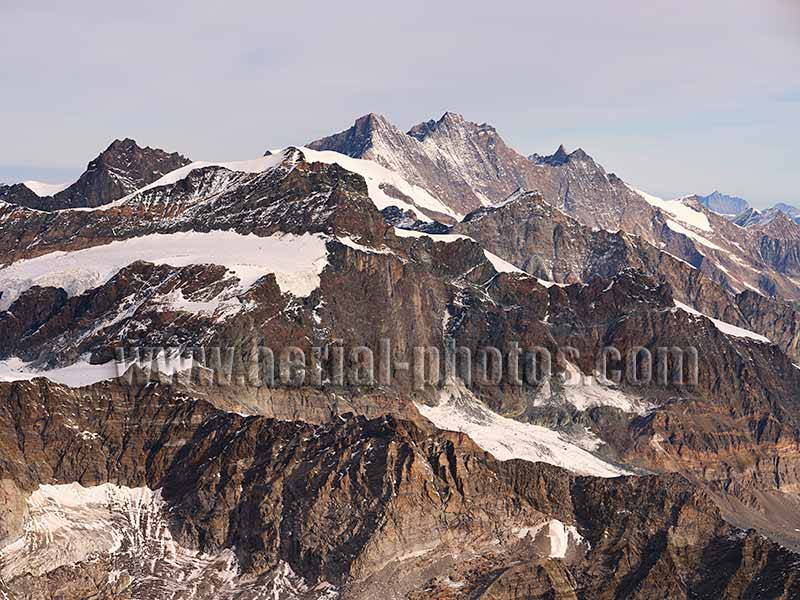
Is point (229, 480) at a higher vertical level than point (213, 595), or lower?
higher

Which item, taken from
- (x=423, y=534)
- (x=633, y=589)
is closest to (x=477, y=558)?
(x=423, y=534)

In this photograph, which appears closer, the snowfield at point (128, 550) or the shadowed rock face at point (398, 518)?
the shadowed rock face at point (398, 518)

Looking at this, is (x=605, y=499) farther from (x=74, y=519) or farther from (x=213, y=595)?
(x=74, y=519)

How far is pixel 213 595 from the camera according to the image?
174m

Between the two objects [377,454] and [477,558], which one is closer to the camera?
[477,558]

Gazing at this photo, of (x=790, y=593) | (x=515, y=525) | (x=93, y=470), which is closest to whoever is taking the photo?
(x=790, y=593)

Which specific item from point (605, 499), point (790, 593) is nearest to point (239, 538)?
point (605, 499)

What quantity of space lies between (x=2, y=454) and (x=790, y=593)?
102 meters

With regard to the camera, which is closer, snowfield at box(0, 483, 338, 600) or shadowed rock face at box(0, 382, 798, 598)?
shadowed rock face at box(0, 382, 798, 598)

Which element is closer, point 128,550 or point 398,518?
point 398,518

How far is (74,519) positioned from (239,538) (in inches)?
878

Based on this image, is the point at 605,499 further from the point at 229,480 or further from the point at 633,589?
the point at 229,480

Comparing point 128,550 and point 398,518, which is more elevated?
point 398,518

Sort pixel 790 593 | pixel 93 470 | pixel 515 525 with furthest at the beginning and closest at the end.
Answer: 1. pixel 93 470
2. pixel 515 525
3. pixel 790 593
